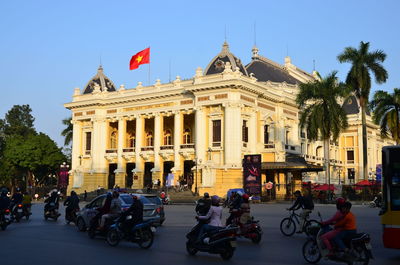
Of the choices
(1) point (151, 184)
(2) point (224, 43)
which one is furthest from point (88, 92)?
(2) point (224, 43)

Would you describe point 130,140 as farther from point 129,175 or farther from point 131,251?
point 131,251

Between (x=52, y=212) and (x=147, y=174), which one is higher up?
(x=147, y=174)

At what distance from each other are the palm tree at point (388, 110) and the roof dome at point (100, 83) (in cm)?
3190

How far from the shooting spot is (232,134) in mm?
51094

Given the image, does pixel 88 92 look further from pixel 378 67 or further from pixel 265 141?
pixel 378 67

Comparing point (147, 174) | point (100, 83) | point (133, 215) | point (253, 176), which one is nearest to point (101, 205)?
point (133, 215)

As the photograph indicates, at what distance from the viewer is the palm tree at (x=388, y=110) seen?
172 ft

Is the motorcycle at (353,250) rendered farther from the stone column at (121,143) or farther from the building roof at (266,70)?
the building roof at (266,70)

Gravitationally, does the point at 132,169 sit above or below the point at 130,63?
below

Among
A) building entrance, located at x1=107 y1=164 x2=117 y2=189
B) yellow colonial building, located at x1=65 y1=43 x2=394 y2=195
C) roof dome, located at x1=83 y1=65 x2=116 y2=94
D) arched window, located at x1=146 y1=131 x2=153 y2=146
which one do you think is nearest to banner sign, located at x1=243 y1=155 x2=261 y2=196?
yellow colonial building, located at x1=65 y1=43 x2=394 y2=195

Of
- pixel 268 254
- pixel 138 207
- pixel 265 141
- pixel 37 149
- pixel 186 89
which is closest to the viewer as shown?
pixel 268 254

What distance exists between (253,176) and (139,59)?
20901mm

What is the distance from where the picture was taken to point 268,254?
13.1 metres

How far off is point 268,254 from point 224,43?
44913 mm
